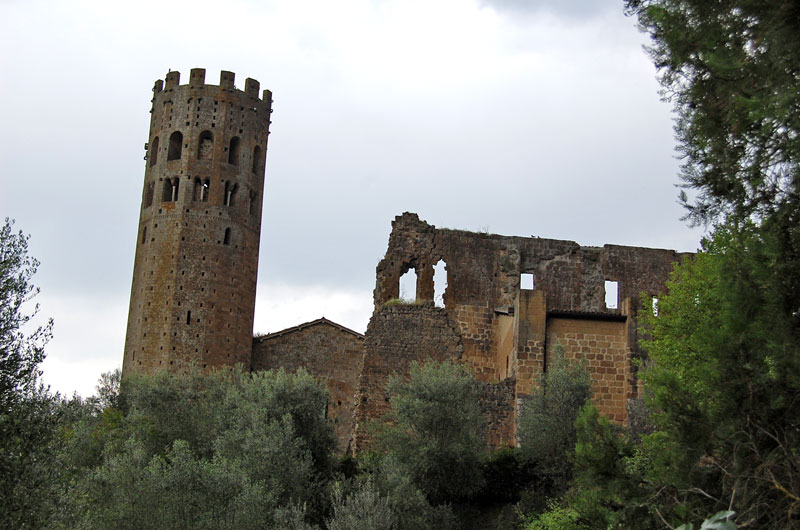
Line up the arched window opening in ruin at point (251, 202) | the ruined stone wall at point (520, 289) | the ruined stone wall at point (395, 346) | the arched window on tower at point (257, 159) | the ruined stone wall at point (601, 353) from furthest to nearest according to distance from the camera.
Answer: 1. the arched window on tower at point (257, 159)
2. the arched window opening in ruin at point (251, 202)
3. the ruined stone wall at point (395, 346)
4. the ruined stone wall at point (520, 289)
5. the ruined stone wall at point (601, 353)

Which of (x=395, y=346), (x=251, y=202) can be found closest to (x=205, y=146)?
(x=251, y=202)

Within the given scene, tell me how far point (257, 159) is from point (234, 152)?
3.84 feet

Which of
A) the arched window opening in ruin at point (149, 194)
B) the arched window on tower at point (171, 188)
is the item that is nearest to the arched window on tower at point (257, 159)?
the arched window on tower at point (171, 188)

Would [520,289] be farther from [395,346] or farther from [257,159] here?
[257,159]

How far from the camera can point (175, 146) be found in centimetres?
4481

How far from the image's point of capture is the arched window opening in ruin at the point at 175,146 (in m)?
44.5

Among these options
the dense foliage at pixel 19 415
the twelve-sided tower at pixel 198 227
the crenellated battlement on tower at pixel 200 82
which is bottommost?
the dense foliage at pixel 19 415

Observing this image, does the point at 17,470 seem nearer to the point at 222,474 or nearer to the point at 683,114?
the point at 222,474

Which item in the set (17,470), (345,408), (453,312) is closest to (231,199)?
(345,408)

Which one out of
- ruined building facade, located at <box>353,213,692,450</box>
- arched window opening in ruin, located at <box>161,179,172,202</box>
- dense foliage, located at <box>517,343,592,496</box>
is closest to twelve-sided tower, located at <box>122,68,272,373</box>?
arched window opening in ruin, located at <box>161,179,172,202</box>

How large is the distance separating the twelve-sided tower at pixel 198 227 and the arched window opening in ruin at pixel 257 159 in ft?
0.14

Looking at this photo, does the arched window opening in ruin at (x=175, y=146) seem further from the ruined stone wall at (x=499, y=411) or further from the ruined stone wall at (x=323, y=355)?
the ruined stone wall at (x=499, y=411)

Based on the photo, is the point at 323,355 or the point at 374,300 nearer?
the point at 374,300

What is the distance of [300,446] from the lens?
25.0 m
